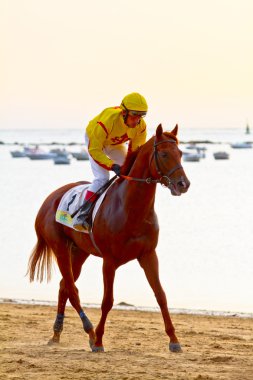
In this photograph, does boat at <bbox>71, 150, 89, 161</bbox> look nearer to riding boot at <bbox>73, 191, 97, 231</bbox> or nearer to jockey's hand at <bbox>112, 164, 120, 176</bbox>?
riding boot at <bbox>73, 191, 97, 231</bbox>

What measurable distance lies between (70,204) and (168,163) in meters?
1.91

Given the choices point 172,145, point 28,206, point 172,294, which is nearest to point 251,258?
point 172,294

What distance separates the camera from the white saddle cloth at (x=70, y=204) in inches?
447

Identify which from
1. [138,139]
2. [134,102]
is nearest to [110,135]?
[138,139]

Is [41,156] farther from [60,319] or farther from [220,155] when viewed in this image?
[60,319]

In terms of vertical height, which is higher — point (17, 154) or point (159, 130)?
point (159, 130)

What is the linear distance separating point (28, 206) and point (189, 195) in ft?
40.5

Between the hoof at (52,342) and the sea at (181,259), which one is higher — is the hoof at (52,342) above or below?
above

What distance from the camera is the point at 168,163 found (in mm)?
9953

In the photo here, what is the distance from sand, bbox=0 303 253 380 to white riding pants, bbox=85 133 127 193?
176 centimetres

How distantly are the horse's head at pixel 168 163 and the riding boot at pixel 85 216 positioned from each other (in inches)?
42.6

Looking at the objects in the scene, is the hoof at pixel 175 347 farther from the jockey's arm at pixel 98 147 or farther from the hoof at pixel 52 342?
the jockey's arm at pixel 98 147

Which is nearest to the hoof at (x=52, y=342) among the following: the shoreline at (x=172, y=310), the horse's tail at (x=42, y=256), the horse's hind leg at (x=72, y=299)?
the horse's hind leg at (x=72, y=299)

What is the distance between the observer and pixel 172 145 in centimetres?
1002
